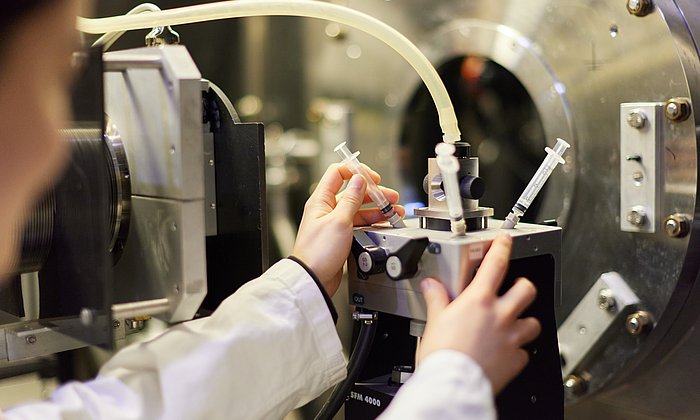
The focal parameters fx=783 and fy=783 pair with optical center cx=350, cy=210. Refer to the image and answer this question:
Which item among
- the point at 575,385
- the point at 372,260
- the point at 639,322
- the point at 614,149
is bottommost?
the point at 575,385

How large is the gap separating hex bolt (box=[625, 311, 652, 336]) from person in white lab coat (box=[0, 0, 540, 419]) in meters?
0.31

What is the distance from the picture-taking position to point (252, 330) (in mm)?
802

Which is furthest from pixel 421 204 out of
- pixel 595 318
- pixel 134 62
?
pixel 134 62

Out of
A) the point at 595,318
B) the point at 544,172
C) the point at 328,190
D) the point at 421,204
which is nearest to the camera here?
the point at 544,172

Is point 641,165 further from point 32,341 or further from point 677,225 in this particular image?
point 32,341

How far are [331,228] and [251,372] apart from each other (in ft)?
0.58

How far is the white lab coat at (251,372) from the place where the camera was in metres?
0.69

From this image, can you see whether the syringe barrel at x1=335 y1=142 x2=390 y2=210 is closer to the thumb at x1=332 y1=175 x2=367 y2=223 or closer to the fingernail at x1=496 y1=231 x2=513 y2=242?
the thumb at x1=332 y1=175 x2=367 y2=223

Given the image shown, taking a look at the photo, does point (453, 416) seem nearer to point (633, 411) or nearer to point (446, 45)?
point (633, 411)

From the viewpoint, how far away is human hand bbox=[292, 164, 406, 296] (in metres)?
0.85

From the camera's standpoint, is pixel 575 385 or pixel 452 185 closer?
pixel 452 185

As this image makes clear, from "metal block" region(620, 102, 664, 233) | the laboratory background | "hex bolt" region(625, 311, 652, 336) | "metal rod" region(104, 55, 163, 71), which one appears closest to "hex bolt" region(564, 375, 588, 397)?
the laboratory background

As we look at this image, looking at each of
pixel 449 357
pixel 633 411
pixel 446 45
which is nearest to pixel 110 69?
pixel 449 357

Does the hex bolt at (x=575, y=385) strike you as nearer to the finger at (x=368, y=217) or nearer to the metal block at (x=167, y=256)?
the finger at (x=368, y=217)
